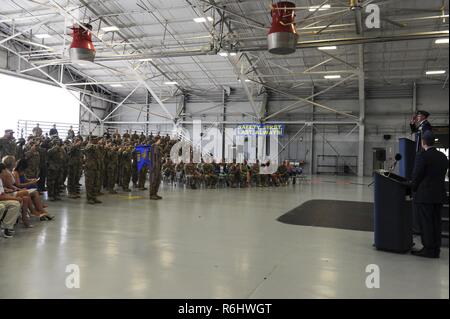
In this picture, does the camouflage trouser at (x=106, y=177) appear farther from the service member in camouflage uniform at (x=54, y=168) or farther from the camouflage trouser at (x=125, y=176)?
the service member in camouflage uniform at (x=54, y=168)

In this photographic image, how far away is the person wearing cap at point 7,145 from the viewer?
360 inches

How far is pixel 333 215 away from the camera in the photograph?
7.61m

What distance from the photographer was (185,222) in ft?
21.1

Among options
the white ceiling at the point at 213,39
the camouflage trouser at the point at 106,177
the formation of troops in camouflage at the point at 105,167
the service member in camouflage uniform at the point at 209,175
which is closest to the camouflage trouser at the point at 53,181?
the formation of troops in camouflage at the point at 105,167

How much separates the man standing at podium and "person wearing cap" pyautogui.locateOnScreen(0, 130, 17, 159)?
31.2ft

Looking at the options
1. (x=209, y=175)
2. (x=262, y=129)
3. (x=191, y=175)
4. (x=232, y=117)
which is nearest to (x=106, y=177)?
(x=191, y=175)

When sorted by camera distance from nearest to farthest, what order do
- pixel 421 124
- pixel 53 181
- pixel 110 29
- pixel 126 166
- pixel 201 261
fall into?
pixel 201 261
pixel 421 124
pixel 53 181
pixel 126 166
pixel 110 29

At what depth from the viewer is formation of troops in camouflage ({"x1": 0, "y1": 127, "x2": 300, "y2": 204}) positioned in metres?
8.73

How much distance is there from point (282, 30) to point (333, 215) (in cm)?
478

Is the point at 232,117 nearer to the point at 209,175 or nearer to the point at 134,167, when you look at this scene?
the point at 209,175

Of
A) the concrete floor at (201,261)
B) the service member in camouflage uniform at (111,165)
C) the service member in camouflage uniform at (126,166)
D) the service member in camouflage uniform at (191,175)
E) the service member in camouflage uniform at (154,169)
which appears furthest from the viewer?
the service member in camouflage uniform at (191,175)

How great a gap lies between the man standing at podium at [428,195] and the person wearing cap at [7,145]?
9503 mm
